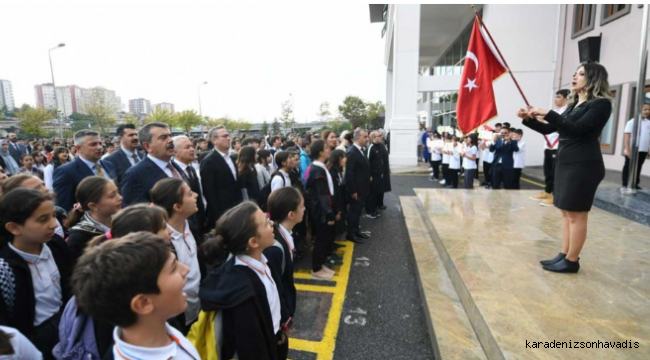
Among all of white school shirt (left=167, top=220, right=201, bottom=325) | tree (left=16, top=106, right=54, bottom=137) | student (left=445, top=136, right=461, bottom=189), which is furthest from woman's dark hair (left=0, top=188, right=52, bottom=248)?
tree (left=16, top=106, right=54, bottom=137)

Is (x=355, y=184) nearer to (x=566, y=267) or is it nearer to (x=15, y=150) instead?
(x=566, y=267)

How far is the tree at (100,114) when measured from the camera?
32156 mm

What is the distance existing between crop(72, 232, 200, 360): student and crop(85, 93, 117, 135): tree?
3805 centimetres

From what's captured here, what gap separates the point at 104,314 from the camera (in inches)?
42.6

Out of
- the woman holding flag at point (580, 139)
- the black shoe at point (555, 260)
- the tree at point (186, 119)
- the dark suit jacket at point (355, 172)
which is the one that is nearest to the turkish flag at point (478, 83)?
the woman holding flag at point (580, 139)

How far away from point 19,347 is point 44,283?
23.6 inches

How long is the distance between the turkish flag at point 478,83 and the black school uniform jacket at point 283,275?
123 inches

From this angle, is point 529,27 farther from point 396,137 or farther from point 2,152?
point 2,152

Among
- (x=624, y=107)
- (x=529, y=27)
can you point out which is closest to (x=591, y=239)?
(x=624, y=107)

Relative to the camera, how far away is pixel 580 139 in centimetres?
285

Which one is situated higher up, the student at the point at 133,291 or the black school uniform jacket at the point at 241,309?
the student at the point at 133,291

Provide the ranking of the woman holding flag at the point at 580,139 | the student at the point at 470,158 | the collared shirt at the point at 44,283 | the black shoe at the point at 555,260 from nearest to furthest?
the collared shirt at the point at 44,283, the woman holding flag at the point at 580,139, the black shoe at the point at 555,260, the student at the point at 470,158

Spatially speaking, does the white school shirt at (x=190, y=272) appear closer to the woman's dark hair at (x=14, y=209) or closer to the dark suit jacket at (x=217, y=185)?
the woman's dark hair at (x=14, y=209)

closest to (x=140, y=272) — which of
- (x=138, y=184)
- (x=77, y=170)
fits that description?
(x=138, y=184)
